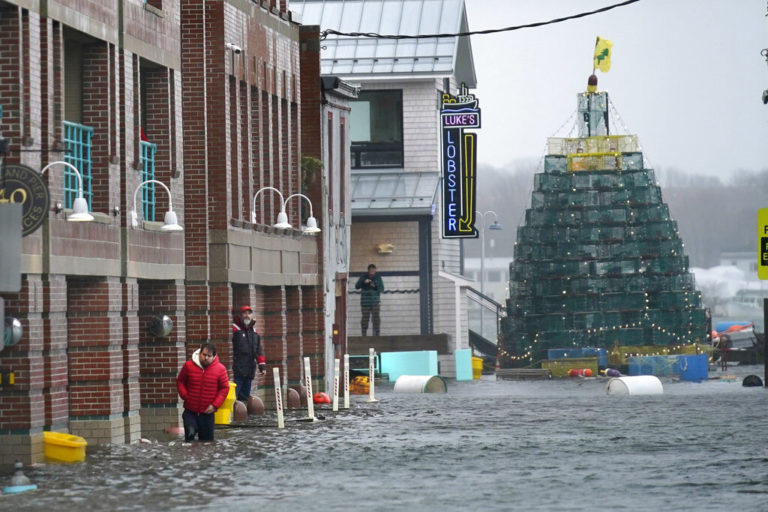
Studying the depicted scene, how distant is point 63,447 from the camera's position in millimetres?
23469

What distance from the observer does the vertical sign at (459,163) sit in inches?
2354

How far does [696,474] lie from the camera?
20328 millimetres

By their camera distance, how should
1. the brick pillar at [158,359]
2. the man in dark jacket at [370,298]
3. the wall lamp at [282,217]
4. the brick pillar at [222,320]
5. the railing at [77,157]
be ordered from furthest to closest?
1. the man in dark jacket at [370,298]
2. the wall lamp at [282,217]
3. the brick pillar at [222,320]
4. the brick pillar at [158,359]
5. the railing at [77,157]

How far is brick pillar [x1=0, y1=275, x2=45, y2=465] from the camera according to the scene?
2330 centimetres

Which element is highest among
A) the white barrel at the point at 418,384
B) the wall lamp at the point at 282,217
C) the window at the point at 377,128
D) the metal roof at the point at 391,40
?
the metal roof at the point at 391,40

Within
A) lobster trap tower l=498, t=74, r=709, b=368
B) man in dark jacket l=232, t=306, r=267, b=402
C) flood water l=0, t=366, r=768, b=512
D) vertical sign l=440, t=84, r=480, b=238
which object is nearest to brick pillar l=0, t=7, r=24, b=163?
flood water l=0, t=366, r=768, b=512

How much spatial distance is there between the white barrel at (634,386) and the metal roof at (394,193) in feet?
60.8

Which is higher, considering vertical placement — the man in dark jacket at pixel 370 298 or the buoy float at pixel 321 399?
the man in dark jacket at pixel 370 298

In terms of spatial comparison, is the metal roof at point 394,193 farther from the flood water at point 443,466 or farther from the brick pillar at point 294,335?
the flood water at point 443,466

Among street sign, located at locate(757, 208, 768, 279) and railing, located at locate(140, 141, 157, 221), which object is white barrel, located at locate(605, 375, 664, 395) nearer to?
street sign, located at locate(757, 208, 768, 279)

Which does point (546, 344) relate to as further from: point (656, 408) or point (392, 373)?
point (656, 408)

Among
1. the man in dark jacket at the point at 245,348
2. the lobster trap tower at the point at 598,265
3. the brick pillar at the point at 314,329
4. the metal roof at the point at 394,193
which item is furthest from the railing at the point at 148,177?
the lobster trap tower at the point at 598,265

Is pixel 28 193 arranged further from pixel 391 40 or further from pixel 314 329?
pixel 391 40

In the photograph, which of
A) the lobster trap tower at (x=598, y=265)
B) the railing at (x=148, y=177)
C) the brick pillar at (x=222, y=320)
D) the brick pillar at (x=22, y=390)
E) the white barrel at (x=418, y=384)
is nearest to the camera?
the brick pillar at (x=22, y=390)
